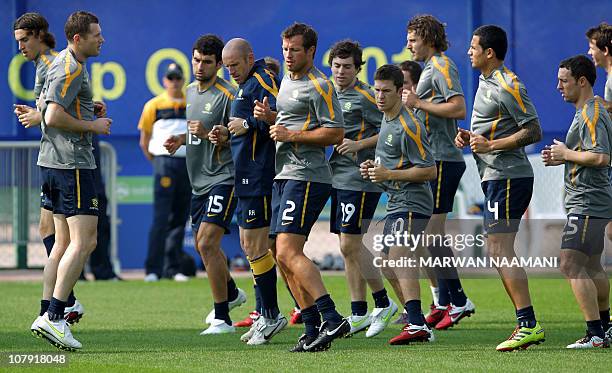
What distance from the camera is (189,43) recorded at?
58.8 feet

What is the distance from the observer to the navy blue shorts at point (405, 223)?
969 centimetres

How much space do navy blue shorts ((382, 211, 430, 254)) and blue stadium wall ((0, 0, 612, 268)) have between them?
328 inches

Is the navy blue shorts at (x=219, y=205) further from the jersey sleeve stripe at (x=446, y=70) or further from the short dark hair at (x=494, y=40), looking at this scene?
the short dark hair at (x=494, y=40)

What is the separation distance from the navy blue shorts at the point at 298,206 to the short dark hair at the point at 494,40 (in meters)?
1.58

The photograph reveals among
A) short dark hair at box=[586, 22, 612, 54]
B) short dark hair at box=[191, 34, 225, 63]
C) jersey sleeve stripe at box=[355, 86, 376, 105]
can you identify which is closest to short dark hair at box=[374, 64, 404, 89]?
jersey sleeve stripe at box=[355, 86, 376, 105]

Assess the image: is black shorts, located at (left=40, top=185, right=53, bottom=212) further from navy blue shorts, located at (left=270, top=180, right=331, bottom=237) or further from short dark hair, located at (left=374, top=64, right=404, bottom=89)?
short dark hair, located at (left=374, top=64, right=404, bottom=89)

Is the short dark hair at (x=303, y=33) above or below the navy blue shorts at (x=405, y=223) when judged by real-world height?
above

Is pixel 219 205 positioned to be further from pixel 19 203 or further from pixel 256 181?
pixel 19 203

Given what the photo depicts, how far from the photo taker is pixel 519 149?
30.3 feet

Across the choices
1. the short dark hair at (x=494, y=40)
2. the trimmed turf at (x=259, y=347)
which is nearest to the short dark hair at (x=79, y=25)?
the trimmed turf at (x=259, y=347)

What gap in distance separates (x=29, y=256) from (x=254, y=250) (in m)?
8.15

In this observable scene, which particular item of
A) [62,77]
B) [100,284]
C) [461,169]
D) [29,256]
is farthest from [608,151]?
[29,256]

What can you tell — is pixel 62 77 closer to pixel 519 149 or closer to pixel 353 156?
pixel 353 156

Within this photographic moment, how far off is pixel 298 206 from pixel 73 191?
1.71m
